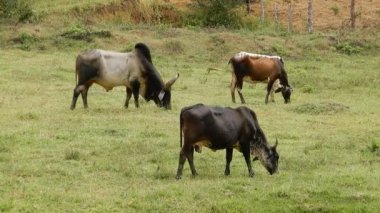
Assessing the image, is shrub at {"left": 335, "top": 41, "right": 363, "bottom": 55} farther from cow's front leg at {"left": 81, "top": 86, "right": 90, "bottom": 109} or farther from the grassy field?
cow's front leg at {"left": 81, "top": 86, "right": 90, "bottom": 109}

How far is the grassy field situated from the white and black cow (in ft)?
1.41

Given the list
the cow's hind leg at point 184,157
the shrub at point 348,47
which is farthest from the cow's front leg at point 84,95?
the shrub at point 348,47

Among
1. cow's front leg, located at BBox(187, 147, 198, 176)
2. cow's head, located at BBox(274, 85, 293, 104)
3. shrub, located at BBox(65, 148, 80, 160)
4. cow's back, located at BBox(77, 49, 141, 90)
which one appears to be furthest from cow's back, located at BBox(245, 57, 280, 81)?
cow's front leg, located at BBox(187, 147, 198, 176)

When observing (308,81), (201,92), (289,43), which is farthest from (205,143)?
(289,43)

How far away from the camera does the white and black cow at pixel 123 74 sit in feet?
58.4

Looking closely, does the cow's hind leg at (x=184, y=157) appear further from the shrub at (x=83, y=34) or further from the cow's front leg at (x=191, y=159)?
the shrub at (x=83, y=34)

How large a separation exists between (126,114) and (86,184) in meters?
6.40

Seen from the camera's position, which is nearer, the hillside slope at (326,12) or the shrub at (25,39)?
the shrub at (25,39)

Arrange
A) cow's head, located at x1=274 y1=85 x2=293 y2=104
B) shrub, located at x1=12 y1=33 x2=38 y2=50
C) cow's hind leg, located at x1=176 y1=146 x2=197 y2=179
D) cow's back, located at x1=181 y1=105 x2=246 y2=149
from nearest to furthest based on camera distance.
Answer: cow's back, located at x1=181 y1=105 x2=246 y2=149 < cow's hind leg, located at x1=176 y1=146 x2=197 y2=179 < cow's head, located at x1=274 y1=85 x2=293 y2=104 < shrub, located at x1=12 y1=33 x2=38 y2=50

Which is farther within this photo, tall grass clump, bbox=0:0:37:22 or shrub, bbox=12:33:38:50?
tall grass clump, bbox=0:0:37:22

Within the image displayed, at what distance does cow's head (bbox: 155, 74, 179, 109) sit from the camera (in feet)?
60.1

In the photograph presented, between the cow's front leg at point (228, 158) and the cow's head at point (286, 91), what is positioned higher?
the cow's front leg at point (228, 158)

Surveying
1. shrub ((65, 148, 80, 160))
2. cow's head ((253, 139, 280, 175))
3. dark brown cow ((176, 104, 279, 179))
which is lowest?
shrub ((65, 148, 80, 160))

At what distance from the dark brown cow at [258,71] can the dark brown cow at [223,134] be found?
9.09m
